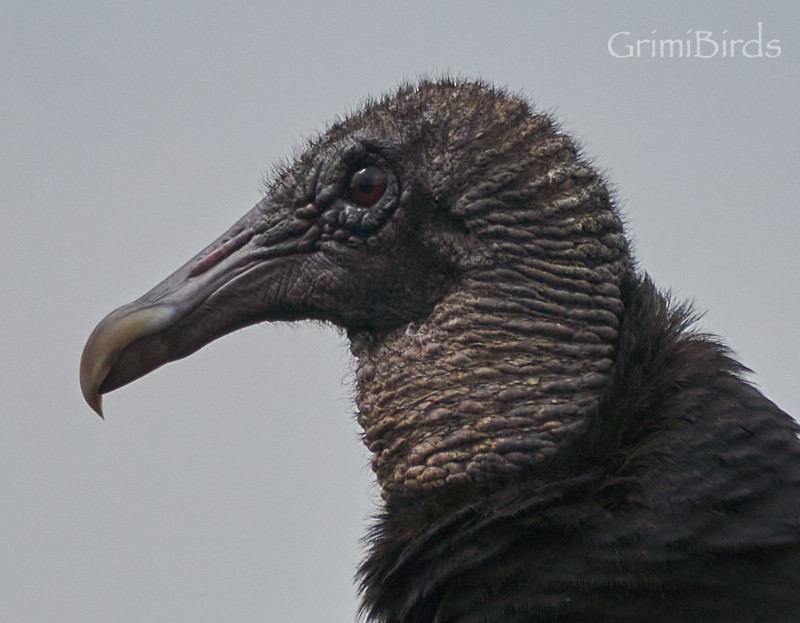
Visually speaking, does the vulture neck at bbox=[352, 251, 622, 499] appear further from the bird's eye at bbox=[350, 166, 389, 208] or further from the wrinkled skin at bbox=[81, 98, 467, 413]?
the bird's eye at bbox=[350, 166, 389, 208]

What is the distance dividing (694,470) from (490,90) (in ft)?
5.00

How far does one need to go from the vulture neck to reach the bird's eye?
1.37ft

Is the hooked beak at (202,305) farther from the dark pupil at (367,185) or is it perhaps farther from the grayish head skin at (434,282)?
the dark pupil at (367,185)

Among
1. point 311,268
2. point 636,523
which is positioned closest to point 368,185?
point 311,268

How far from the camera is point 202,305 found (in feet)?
13.4

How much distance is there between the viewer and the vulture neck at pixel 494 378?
3.65 m

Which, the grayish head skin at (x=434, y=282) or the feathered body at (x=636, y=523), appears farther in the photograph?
the grayish head skin at (x=434, y=282)

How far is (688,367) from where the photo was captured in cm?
364

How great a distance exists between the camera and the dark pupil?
163 inches

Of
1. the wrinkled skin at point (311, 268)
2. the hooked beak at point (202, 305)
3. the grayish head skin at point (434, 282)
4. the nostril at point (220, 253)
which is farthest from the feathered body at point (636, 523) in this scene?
the nostril at point (220, 253)

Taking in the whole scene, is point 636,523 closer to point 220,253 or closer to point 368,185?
point 368,185

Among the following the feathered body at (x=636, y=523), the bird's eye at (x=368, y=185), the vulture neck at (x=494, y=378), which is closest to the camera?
the feathered body at (x=636, y=523)

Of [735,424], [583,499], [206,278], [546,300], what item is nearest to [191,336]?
[206,278]

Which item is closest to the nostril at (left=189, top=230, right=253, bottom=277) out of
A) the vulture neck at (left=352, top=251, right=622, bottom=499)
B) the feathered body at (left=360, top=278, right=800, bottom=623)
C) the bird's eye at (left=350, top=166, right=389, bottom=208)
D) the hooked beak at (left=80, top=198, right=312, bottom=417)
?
the hooked beak at (left=80, top=198, right=312, bottom=417)
